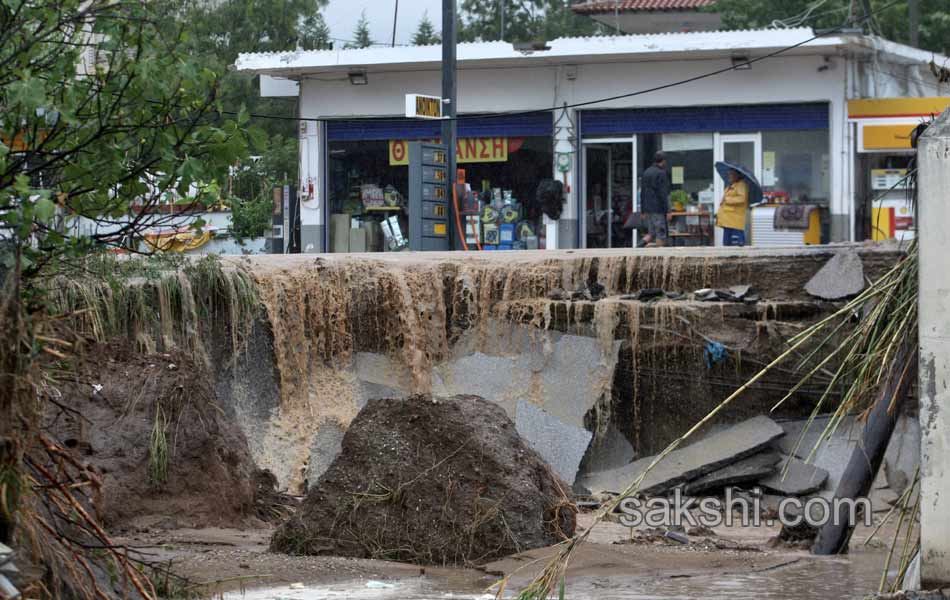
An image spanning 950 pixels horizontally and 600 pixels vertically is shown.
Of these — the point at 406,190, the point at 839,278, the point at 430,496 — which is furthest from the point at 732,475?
the point at 406,190

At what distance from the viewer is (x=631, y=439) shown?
46.5 feet

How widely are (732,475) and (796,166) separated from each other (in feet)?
36.0

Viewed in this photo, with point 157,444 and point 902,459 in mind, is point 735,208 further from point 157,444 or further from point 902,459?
point 157,444

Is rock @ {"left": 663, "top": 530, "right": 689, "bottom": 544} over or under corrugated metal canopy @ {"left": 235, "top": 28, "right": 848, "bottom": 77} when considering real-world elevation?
under

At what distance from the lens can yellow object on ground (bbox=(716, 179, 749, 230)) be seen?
65.3ft

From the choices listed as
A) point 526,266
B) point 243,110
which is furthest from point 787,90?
point 243,110

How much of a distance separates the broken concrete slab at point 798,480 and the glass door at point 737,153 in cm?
1018

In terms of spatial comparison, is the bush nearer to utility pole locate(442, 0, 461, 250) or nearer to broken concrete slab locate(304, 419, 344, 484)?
utility pole locate(442, 0, 461, 250)

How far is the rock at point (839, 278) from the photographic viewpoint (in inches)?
526

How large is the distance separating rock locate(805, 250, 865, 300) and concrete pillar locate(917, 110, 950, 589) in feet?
22.0

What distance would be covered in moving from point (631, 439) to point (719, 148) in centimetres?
1007

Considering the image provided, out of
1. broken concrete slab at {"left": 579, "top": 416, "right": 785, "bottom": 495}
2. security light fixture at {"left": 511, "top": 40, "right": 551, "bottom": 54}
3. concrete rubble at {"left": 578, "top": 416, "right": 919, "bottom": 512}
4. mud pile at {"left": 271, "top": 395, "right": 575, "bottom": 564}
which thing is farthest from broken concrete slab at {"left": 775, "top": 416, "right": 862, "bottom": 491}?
security light fixture at {"left": 511, "top": 40, "right": 551, "bottom": 54}

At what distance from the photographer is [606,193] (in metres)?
24.0

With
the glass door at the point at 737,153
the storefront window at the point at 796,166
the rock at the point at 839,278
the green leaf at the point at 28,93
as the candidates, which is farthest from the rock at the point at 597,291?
the green leaf at the point at 28,93
